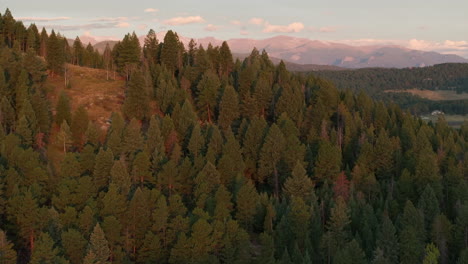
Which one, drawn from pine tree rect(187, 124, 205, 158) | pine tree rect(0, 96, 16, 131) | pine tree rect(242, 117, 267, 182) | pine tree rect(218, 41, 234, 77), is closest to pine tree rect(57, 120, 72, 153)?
pine tree rect(0, 96, 16, 131)

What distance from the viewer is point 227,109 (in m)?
103

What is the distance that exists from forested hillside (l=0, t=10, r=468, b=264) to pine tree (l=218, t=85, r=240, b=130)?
353 millimetres

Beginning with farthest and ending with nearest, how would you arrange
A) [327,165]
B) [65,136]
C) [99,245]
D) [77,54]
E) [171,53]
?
[77,54] → [171,53] → [327,165] → [65,136] → [99,245]

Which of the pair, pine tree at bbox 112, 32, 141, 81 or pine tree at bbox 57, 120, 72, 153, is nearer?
pine tree at bbox 57, 120, 72, 153

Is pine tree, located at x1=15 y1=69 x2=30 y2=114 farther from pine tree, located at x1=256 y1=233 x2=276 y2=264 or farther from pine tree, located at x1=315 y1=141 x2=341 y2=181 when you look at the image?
pine tree, located at x1=315 y1=141 x2=341 y2=181

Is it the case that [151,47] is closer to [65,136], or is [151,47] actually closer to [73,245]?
[65,136]

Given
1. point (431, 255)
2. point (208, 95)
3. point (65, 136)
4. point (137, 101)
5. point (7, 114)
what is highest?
point (208, 95)

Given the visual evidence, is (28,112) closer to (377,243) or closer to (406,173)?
(377,243)

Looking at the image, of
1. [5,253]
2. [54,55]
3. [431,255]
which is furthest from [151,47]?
[431,255]

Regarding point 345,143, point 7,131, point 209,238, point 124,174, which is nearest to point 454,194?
point 345,143

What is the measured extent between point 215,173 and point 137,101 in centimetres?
3372

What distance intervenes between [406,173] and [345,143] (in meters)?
23.0

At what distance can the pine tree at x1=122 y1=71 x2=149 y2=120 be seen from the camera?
100125 mm

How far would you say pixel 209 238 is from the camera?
62.4 m
